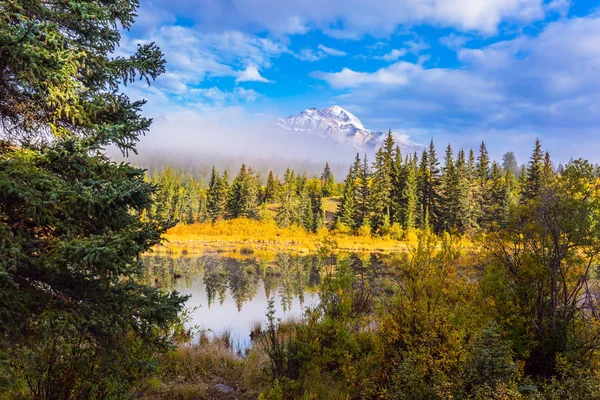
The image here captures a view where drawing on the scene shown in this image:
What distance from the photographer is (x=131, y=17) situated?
192 inches

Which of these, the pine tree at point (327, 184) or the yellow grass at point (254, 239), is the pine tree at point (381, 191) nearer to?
the yellow grass at point (254, 239)

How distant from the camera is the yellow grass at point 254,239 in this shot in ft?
123

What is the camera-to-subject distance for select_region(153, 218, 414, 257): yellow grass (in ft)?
123

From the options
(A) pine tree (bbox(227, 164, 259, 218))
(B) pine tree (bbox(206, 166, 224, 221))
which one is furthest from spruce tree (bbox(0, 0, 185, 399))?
(B) pine tree (bbox(206, 166, 224, 221))

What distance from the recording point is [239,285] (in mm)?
18281

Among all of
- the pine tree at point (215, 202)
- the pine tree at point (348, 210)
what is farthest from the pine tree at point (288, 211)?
the pine tree at point (215, 202)

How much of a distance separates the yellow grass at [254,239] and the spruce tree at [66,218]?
3139cm

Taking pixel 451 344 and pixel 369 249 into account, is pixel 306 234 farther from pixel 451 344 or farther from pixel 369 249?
pixel 451 344

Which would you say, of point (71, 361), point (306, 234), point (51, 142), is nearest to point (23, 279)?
point (71, 361)

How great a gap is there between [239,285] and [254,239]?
80.2 feet

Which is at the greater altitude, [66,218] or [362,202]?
[362,202]

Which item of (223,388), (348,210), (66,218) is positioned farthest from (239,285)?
(348,210)

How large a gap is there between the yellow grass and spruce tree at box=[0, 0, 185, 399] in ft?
103

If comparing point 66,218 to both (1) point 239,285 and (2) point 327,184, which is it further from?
(2) point 327,184
